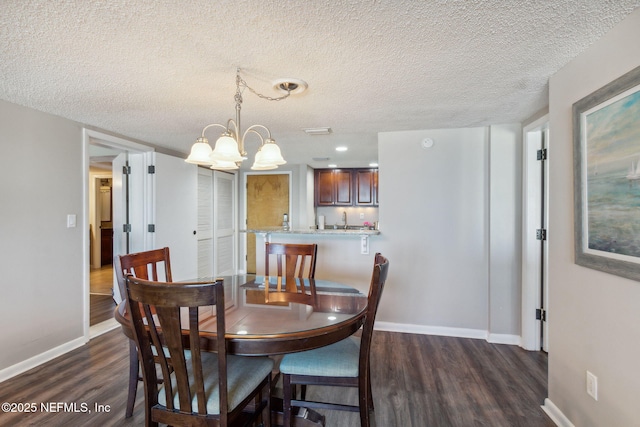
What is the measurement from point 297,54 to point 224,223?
13.6ft

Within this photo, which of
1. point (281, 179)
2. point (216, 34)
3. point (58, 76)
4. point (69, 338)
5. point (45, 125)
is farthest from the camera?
point (281, 179)

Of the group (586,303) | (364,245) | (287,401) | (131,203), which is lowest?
(287,401)

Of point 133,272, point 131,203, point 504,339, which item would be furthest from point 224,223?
point 504,339

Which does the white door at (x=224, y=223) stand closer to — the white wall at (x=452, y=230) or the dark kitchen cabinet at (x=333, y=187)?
the dark kitchen cabinet at (x=333, y=187)

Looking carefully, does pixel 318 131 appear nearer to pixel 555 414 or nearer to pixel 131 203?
pixel 131 203

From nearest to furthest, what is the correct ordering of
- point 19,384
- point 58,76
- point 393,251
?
point 58,76, point 19,384, point 393,251

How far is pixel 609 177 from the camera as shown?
1.37 m

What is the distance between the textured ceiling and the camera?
1263 mm

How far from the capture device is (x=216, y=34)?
142 centimetres

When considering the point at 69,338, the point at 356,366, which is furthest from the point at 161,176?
the point at 356,366

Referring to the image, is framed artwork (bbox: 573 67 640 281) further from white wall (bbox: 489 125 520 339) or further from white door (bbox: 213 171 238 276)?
white door (bbox: 213 171 238 276)

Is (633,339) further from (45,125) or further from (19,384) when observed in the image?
(45,125)

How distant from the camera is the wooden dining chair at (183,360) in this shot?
43.7 inches

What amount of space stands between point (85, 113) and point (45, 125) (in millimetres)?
320
